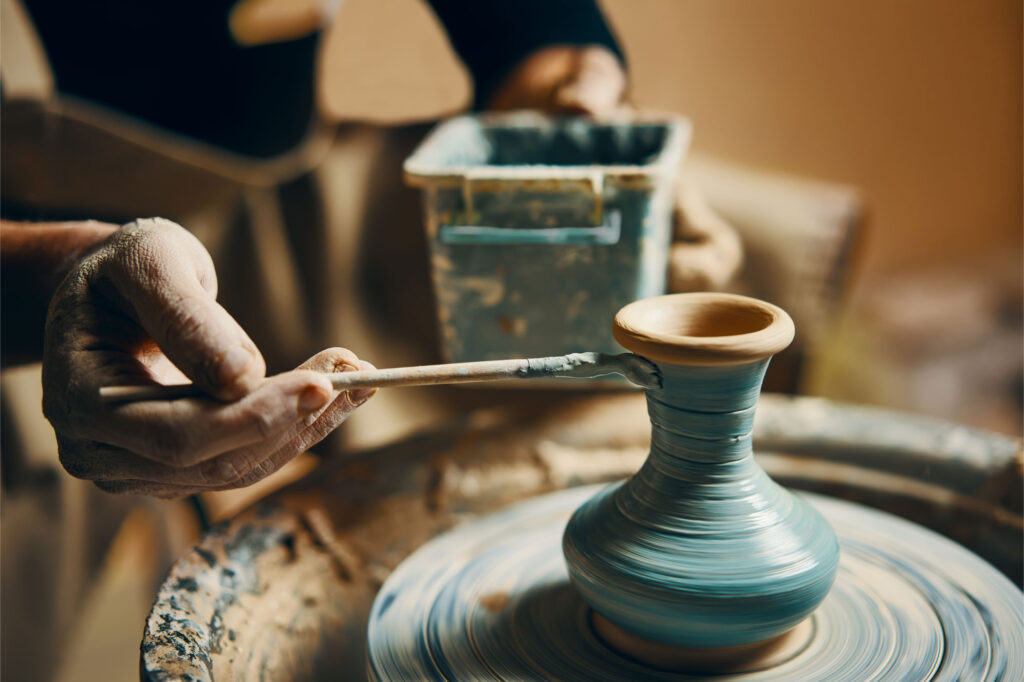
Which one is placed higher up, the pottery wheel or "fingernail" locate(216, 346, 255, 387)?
"fingernail" locate(216, 346, 255, 387)

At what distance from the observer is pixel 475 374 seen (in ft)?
2.69

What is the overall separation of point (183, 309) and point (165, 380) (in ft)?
0.56

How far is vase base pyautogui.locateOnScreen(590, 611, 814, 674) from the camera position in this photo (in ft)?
2.99

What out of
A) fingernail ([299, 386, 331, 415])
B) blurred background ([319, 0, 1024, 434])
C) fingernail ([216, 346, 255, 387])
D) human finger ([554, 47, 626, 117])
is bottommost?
blurred background ([319, 0, 1024, 434])

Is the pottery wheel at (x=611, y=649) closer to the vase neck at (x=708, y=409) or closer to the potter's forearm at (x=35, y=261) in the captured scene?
the vase neck at (x=708, y=409)

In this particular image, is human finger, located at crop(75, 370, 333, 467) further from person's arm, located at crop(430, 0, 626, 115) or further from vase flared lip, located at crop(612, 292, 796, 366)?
person's arm, located at crop(430, 0, 626, 115)

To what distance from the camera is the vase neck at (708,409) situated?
0.88 meters

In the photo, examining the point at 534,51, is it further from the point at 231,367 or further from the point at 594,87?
the point at 231,367

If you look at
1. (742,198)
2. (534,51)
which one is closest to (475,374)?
(534,51)

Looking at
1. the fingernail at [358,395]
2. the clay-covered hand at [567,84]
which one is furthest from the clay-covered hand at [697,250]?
the fingernail at [358,395]

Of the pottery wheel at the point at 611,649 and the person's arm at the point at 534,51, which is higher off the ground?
the person's arm at the point at 534,51

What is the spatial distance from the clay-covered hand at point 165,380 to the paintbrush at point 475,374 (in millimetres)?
14

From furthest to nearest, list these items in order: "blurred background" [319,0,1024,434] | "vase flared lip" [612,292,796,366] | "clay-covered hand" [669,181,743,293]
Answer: "blurred background" [319,0,1024,434] → "clay-covered hand" [669,181,743,293] → "vase flared lip" [612,292,796,366]

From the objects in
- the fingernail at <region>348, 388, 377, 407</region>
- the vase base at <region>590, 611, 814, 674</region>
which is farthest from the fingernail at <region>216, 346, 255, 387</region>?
the vase base at <region>590, 611, 814, 674</region>
